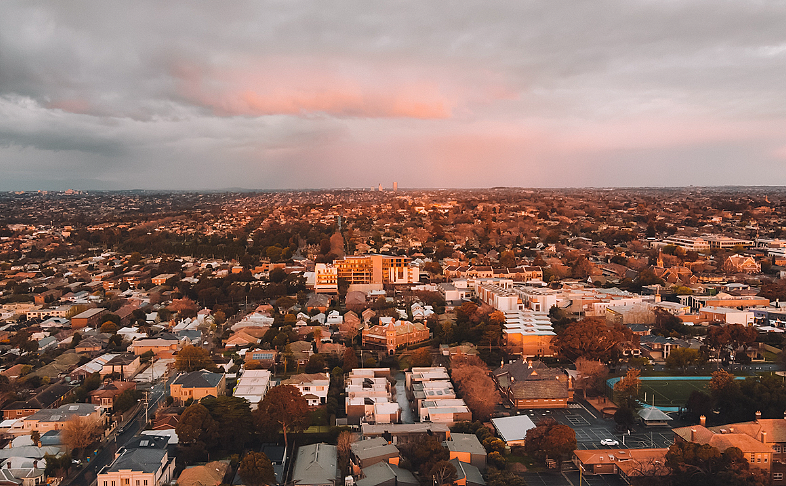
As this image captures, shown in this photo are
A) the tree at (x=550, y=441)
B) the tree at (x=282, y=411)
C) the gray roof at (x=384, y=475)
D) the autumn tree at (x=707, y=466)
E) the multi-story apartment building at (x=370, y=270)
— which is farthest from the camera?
the multi-story apartment building at (x=370, y=270)

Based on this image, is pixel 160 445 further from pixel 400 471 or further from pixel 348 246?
pixel 348 246

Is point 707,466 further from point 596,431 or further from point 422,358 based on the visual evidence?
point 422,358

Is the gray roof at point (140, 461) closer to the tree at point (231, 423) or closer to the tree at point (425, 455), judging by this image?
the tree at point (231, 423)

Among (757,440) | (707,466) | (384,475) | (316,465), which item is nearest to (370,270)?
(316,465)

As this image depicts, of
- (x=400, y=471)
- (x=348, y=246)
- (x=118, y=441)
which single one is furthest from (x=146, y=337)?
(x=348, y=246)

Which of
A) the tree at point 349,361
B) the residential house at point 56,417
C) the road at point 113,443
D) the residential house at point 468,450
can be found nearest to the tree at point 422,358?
the tree at point 349,361

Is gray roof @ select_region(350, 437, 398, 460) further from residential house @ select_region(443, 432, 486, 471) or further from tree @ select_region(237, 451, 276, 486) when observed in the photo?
tree @ select_region(237, 451, 276, 486)

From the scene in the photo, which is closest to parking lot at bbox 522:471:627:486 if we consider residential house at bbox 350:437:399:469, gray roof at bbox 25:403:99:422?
residential house at bbox 350:437:399:469
